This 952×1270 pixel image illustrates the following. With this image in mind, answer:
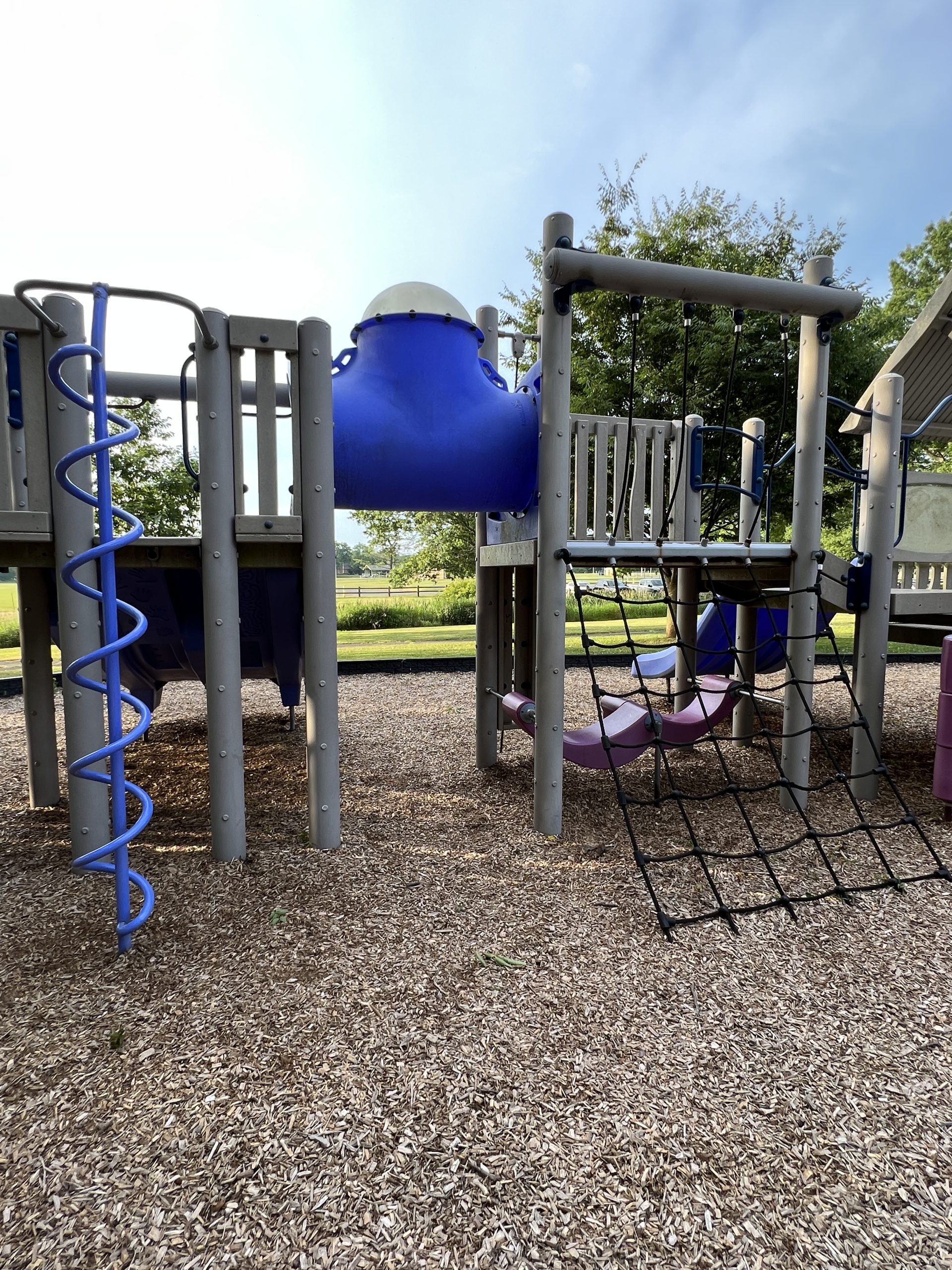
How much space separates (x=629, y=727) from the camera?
3809 mm

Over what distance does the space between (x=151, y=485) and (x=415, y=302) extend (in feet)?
45.3

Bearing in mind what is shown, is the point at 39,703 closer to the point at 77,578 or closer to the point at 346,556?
the point at 77,578

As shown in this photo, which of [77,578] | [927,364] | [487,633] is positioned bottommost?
[487,633]

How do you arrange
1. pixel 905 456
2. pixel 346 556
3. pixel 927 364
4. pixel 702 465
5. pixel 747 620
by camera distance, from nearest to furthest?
pixel 905 456, pixel 702 465, pixel 747 620, pixel 927 364, pixel 346 556

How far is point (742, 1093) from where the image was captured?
5.85 ft

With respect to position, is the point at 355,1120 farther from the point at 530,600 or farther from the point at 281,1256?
the point at 530,600

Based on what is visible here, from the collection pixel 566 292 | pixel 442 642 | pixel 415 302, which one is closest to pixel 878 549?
pixel 566 292

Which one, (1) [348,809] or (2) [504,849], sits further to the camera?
(1) [348,809]

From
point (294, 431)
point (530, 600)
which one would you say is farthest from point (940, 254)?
point (294, 431)

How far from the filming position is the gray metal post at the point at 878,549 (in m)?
4.01

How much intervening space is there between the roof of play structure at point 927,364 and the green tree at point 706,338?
7.35 meters

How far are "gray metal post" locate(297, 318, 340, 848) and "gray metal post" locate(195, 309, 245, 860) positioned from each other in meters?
0.32

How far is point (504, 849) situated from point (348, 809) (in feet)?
3.42

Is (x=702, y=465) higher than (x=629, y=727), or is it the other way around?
(x=702, y=465)
